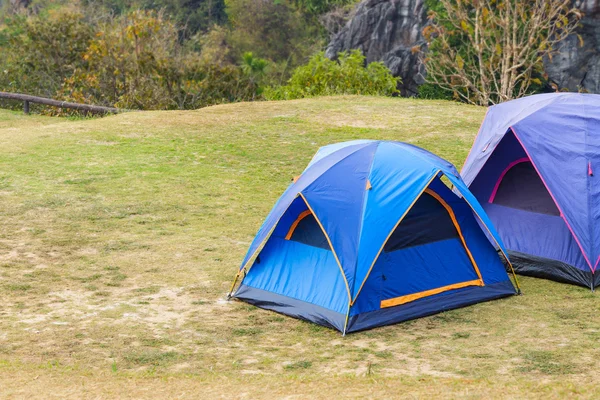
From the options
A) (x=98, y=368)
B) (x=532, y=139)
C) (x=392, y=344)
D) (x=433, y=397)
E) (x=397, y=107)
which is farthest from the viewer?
(x=397, y=107)

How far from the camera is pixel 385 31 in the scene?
135 feet

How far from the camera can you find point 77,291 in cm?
835

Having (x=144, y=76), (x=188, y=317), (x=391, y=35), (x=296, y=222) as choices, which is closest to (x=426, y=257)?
(x=296, y=222)

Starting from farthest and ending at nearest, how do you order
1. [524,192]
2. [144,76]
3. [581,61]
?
[581,61] < [144,76] < [524,192]

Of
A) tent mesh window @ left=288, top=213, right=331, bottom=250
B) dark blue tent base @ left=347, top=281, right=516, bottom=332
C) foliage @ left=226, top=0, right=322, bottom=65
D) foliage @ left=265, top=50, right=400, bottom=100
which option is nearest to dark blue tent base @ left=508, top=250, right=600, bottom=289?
dark blue tent base @ left=347, top=281, right=516, bottom=332

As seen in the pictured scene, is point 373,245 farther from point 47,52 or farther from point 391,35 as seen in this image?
point 391,35

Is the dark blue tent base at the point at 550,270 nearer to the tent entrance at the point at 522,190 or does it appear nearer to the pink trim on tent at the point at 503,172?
the tent entrance at the point at 522,190

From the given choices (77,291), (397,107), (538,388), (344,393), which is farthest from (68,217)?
(397,107)

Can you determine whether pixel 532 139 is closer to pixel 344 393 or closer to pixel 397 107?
pixel 344 393

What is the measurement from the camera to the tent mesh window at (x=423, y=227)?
307 inches

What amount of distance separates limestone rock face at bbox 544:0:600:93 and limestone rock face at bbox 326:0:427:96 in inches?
325

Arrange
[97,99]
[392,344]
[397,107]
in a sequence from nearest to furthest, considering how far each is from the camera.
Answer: [392,344] < [397,107] < [97,99]

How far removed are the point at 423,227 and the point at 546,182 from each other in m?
1.58

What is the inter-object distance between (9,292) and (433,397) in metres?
4.56
